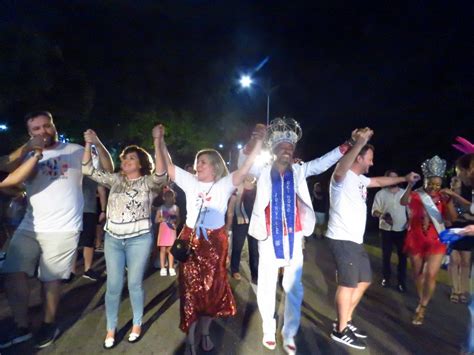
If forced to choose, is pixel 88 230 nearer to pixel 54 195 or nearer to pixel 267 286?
pixel 54 195

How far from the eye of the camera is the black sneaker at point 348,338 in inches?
181

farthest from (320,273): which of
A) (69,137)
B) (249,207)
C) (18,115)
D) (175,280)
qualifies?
(69,137)

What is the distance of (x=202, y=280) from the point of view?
422cm

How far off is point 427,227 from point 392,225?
1.73m

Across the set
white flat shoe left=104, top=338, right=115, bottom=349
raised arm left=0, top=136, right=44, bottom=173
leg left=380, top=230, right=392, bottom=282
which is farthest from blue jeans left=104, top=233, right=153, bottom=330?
leg left=380, top=230, right=392, bottom=282

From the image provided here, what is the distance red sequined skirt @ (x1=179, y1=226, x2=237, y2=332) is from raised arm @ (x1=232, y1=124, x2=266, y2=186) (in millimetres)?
535

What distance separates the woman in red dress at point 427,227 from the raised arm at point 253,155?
2.27m

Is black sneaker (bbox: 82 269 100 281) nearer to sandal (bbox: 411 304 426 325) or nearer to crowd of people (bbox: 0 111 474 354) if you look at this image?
crowd of people (bbox: 0 111 474 354)

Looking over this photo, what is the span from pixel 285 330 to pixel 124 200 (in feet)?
6.63

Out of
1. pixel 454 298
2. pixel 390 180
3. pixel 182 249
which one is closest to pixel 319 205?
pixel 454 298

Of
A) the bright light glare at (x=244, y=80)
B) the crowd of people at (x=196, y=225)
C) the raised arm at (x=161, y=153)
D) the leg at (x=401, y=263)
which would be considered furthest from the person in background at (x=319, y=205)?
the bright light glare at (x=244, y=80)

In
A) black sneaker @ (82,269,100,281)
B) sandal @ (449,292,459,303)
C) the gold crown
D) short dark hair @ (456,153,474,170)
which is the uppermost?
the gold crown

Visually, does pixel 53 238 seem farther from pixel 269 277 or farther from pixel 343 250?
pixel 343 250

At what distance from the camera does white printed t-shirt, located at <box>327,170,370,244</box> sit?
15.4ft
